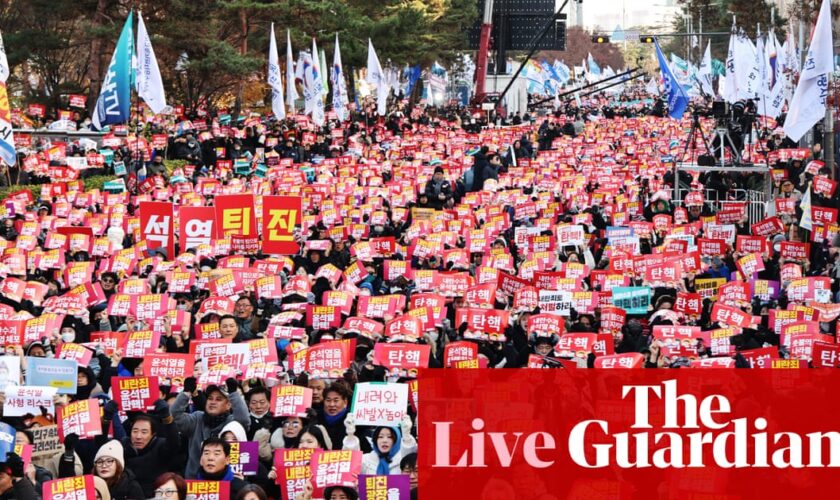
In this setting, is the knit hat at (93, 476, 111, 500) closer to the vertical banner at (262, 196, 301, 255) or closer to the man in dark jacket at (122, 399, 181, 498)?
the man in dark jacket at (122, 399, 181, 498)

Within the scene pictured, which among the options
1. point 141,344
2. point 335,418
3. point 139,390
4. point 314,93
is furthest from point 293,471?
point 314,93

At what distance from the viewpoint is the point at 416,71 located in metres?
71.3

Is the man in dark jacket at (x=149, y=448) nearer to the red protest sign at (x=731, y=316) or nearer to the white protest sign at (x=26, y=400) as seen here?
the white protest sign at (x=26, y=400)

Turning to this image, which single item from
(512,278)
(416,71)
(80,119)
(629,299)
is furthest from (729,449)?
(416,71)

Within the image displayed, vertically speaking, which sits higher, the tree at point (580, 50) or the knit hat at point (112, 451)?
the tree at point (580, 50)

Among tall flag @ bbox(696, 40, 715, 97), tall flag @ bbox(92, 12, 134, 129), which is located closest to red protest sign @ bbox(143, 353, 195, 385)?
tall flag @ bbox(92, 12, 134, 129)

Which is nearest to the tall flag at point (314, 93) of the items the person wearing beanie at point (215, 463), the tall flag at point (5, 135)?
the tall flag at point (5, 135)

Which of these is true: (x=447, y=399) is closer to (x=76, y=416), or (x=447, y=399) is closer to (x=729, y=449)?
(x=729, y=449)

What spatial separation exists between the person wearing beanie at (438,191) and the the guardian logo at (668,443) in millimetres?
17653

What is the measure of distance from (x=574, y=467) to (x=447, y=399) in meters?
0.57

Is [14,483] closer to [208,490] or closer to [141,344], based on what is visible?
[208,490]

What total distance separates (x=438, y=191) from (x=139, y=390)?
49.3ft

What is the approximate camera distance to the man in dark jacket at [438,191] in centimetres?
2390

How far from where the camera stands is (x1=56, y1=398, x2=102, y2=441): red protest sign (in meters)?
9.56
